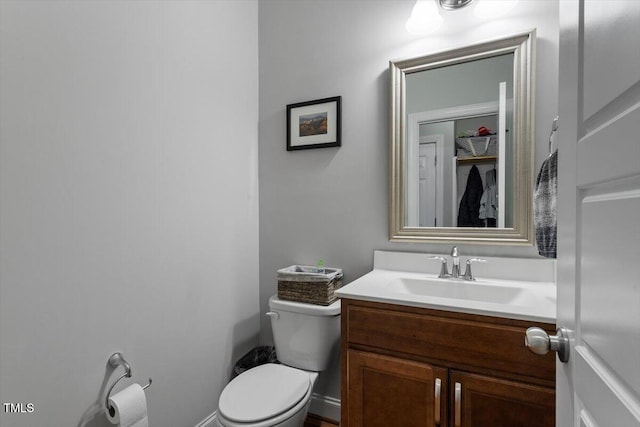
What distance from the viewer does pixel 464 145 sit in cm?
150

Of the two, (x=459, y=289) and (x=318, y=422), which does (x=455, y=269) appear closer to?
(x=459, y=289)

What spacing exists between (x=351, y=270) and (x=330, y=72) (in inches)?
44.1

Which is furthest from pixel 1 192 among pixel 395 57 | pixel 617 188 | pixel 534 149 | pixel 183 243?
pixel 534 149

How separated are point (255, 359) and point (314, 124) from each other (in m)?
1.40

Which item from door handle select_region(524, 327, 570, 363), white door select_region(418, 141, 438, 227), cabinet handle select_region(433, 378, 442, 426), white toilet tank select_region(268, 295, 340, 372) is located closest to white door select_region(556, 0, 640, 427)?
door handle select_region(524, 327, 570, 363)

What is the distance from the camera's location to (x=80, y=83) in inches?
42.4

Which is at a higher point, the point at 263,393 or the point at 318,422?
the point at 263,393

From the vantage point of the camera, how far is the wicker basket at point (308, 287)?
61.3 inches

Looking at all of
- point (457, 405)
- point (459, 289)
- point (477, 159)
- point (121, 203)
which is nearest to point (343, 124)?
point (477, 159)

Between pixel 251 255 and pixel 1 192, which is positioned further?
pixel 251 255

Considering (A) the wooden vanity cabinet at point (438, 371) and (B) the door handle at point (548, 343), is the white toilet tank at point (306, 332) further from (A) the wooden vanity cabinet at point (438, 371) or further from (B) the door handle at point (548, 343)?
(B) the door handle at point (548, 343)

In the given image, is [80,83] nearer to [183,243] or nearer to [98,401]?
[183,243]

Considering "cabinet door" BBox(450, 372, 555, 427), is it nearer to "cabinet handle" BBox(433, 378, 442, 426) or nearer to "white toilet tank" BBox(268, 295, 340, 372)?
"cabinet handle" BBox(433, 378, 442, 426)

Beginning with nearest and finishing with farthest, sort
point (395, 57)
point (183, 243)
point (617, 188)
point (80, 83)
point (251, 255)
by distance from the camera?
point (617, 188)
point (80, 83)
point (183, 243)
point (395, 57)
point (251, 255)
